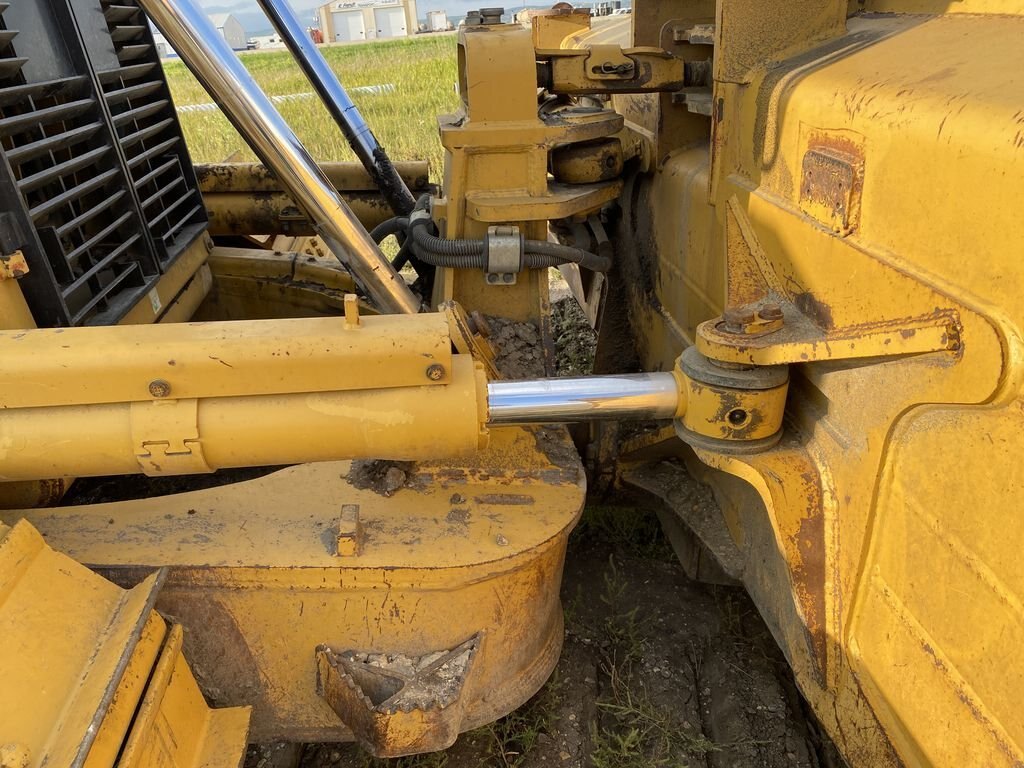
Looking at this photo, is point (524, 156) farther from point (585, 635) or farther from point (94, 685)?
point (94, 685)

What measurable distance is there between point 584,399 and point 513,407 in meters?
0.14

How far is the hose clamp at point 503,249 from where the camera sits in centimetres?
210

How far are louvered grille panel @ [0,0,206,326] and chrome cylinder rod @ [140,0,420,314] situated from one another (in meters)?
0.43

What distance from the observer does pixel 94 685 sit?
128 centimetres

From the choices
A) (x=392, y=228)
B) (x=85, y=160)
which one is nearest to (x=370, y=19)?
(x=392, y=228)

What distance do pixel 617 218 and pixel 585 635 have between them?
1380 mm

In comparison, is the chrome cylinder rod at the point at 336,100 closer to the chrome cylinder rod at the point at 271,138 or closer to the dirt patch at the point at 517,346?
the chrome cylinder rod at the point at 271,138

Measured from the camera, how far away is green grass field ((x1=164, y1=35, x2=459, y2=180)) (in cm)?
912

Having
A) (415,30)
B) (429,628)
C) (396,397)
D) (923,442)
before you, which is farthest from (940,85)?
(415,30)

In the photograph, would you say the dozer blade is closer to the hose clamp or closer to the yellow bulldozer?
the yellow bulldozer

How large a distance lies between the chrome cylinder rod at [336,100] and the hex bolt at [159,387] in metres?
1.43

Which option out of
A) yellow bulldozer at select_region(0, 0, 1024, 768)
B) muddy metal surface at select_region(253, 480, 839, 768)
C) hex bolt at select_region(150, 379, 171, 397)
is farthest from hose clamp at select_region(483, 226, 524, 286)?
muddy metal surface at select_region(253, 480, 839, 768)

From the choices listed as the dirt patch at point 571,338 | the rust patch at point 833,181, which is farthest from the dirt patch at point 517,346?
the dirt patch at point 571,338

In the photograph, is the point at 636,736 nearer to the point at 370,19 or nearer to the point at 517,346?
the point at 517,346
